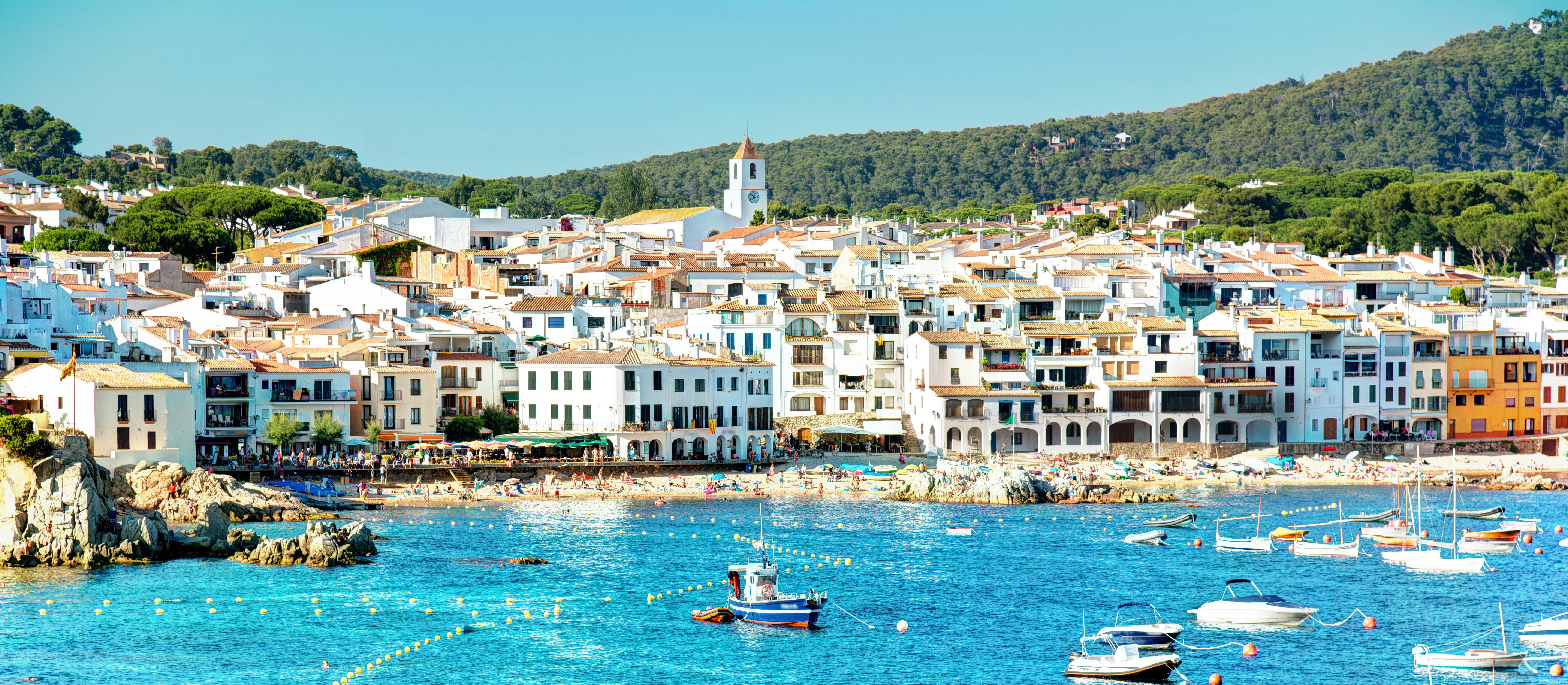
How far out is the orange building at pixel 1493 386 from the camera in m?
83.1

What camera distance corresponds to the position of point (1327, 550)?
5806 cm

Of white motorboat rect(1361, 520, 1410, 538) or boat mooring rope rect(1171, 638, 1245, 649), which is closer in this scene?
boat mooring rope rect(1171, 638, 1245, 649)

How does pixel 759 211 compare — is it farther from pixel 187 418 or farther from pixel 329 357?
pixel 187 418

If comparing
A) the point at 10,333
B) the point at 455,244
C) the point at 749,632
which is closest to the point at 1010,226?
the point at 455,244

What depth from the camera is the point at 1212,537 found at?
61.0m

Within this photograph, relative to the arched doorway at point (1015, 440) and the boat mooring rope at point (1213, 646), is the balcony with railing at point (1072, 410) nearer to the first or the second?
the arched doorway at point (1015, 440)

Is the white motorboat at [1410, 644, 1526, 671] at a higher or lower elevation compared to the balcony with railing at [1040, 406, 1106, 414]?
lower

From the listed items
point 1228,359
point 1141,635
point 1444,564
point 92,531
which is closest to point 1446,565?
point 1444,564

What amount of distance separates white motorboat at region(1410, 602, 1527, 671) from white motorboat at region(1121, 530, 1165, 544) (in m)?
18.6

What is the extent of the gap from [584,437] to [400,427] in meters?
7.58

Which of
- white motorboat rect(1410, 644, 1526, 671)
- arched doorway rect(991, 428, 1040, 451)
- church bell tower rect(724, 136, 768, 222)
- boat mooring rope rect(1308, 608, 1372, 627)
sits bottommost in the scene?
white motorboat rect(1410, 644, 1526, 671)

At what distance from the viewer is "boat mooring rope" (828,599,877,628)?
45688 mm

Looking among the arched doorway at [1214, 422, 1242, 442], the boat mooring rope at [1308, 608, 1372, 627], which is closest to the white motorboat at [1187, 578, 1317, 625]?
the boat mooring rope at [1308, 608, 1372, 627]

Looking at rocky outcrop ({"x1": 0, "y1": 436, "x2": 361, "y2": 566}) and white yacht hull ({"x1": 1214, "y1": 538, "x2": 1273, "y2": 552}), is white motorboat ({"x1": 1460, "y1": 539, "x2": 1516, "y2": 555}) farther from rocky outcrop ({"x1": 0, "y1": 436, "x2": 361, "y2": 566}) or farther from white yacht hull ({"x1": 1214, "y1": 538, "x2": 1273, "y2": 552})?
rocky outcrop ({"x1": 0, "y1": 436, "x2": 361, "y2": 566})
